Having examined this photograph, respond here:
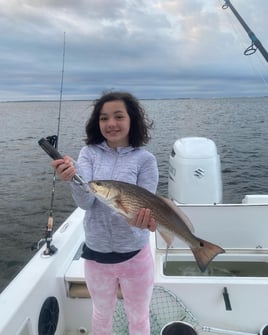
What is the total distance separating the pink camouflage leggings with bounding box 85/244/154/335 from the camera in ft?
8.25

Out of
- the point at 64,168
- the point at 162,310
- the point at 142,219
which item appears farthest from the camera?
the point at 162,310

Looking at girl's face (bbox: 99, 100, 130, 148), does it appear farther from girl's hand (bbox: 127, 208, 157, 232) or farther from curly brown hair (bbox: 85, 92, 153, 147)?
girl's hand (bbox: 127, 208, 157, 232)

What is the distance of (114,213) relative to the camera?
2432 millimetres

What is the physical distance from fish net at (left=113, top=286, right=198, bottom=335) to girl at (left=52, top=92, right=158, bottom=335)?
2.58 feet

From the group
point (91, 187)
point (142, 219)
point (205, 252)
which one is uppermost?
point (91, 187)

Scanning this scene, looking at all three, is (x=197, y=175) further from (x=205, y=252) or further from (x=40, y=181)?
(x=40, y=181)

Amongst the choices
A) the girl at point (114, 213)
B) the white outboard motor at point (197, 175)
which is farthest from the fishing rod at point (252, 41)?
the girl at point (114, 213)

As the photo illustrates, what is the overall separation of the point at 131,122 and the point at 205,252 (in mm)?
1136

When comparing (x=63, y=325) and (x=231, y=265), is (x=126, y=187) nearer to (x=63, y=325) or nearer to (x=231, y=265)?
(x=63, y=325)

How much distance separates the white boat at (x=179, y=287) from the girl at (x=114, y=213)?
0.67 m

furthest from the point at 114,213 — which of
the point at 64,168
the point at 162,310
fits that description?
the point at 162,310

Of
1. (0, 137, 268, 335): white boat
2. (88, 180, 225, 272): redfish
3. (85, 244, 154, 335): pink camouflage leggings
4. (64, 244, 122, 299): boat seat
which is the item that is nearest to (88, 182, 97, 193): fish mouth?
(88, 180, 225, 272): redfish

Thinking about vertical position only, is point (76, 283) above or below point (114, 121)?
below

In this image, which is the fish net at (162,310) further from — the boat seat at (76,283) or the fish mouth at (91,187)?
the fish mouth at (91,187)
